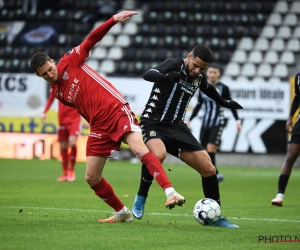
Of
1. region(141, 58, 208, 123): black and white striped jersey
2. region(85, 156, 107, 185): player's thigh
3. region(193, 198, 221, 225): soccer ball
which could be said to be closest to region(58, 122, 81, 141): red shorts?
region(141, 58, 208, 123): black and white striped jersey

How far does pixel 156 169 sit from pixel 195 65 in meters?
1.21

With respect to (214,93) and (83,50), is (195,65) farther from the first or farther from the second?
(83,50)

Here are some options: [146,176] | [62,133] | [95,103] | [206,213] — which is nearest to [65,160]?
[62,133]

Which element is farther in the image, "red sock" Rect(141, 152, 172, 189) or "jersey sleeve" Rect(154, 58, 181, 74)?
"jersey sleeve" Rect(154, 58, 181, 74)

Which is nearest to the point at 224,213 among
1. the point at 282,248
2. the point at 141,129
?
the point at 141,129

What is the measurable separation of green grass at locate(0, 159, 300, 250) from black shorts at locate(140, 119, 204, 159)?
2.73 ft

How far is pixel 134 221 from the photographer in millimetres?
7988

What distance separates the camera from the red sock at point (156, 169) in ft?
23.0

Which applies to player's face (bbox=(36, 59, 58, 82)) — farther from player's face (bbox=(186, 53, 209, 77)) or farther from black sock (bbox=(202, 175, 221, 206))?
black sock (bbox=(202, 175, 221, 206))

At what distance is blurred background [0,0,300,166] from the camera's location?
816 inches

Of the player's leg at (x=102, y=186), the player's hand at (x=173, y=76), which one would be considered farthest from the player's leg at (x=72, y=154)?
the player's hand at (x=173, y=76)

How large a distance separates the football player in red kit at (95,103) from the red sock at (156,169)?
8 centimetres

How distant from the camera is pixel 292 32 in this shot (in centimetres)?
2459

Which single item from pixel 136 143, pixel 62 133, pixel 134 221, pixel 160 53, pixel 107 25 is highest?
pixel 107 25
